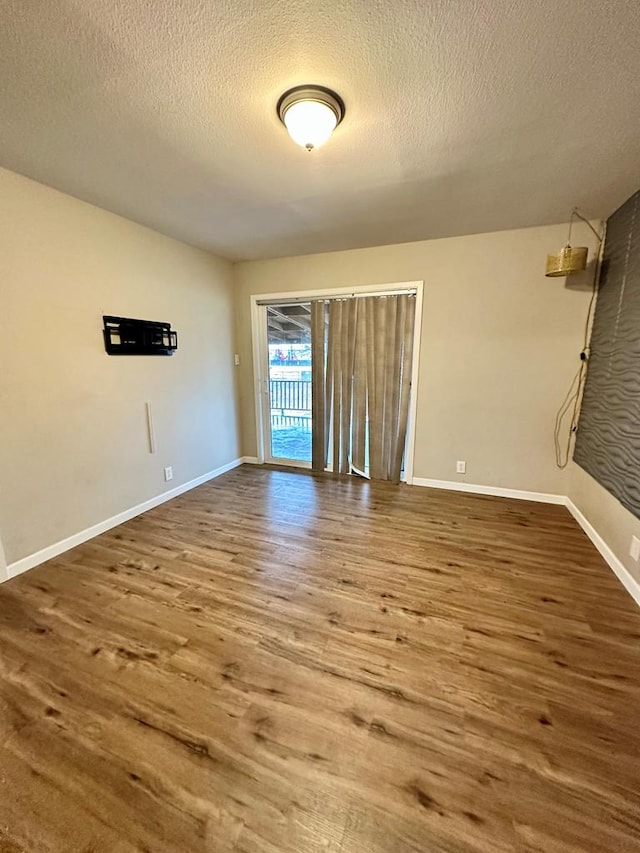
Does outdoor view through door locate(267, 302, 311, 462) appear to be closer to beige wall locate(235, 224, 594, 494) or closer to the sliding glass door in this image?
the sliding glass door

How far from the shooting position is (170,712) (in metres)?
1.34

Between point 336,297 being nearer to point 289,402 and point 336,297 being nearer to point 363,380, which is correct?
point 363,380

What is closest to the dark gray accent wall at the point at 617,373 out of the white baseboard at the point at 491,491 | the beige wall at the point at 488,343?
the beige wall at the point at 488,343

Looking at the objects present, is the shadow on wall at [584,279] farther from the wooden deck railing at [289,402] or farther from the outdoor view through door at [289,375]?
the wooden deck railing at [289,402]

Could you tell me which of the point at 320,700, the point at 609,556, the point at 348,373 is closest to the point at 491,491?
the point at 609,556

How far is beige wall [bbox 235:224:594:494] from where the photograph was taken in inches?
118

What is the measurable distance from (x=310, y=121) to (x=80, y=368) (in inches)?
86.3

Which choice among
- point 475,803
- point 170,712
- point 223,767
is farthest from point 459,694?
point 170,712

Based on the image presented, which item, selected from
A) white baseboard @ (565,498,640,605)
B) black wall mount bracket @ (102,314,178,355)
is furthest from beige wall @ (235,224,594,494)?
black wall mount bracket @ (102,314,178,355)

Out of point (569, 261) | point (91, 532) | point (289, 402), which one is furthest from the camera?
point (289, 402)

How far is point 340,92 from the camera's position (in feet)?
4.74

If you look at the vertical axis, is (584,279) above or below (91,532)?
above

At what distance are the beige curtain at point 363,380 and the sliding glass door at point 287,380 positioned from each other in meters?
0.26

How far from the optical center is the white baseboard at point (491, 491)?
10.6ft
